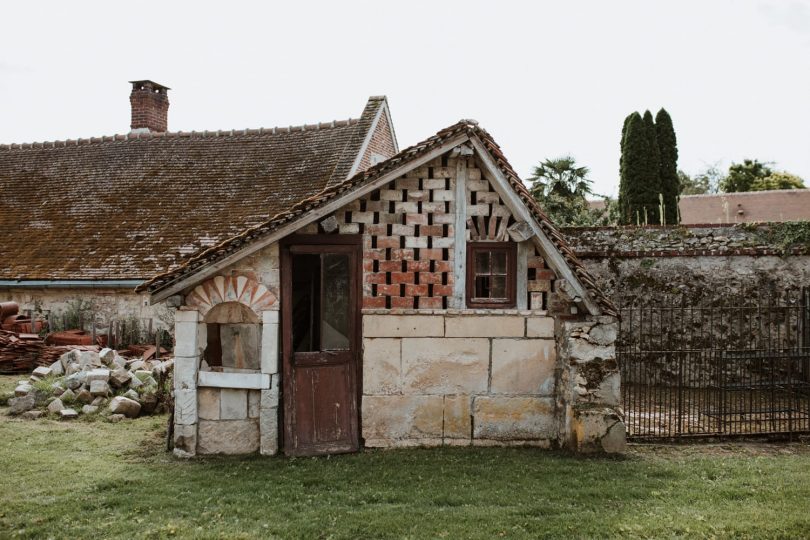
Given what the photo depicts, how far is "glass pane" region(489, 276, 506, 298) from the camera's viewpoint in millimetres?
8867

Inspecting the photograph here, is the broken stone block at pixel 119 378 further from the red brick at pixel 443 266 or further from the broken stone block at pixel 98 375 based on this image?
the red brick at pixel 443 266

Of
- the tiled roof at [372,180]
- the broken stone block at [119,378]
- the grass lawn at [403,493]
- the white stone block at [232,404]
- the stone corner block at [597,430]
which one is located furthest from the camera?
the broken stone block at [119,378]

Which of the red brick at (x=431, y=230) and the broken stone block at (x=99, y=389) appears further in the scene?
the broken stone block at (x=99, y=389)

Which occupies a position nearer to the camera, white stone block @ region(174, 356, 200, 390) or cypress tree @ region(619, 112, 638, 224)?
white stone block @ region(174, 356, 200, 390)

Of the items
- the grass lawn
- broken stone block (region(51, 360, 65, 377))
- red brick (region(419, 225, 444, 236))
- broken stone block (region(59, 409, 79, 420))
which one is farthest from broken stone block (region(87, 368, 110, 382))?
red brick (region(419, 225, 444, 236))

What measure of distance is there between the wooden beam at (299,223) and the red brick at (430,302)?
157 centimetres

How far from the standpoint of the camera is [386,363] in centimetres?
869

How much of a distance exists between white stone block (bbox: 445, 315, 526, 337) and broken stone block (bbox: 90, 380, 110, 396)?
598 centimetres

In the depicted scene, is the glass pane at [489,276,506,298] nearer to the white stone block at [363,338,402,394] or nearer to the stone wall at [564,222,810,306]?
the white stone block at [363,338,402,394]

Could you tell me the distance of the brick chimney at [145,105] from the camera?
2141 cm

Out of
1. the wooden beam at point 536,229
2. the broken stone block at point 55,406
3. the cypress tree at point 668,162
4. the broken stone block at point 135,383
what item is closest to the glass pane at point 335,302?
the wooden beam at point 536,229

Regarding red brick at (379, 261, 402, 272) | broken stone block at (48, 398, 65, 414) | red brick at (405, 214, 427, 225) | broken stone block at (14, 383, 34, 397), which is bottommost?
broken stone block at (48, 398, 65, 414)

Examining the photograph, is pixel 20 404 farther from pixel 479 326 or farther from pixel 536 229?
pixel 536 229

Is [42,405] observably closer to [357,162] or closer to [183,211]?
[183,211]
